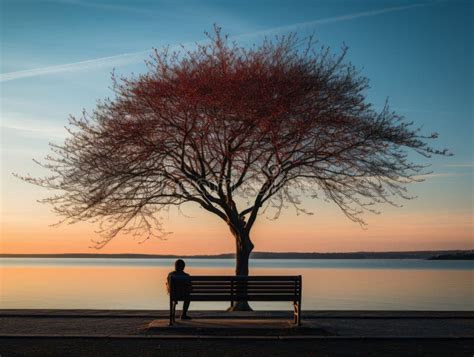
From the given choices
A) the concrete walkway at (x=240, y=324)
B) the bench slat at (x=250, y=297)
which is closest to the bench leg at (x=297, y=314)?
the concrete walkway at (x=240, y=324)

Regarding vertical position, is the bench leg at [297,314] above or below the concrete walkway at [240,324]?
above

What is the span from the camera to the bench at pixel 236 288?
16797 millimetres

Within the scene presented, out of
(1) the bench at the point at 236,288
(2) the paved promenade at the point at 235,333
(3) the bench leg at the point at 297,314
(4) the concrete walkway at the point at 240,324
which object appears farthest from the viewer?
(1) the bench at the point at 236,288

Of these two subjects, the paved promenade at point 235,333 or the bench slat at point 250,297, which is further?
the bench slat at point 250,297

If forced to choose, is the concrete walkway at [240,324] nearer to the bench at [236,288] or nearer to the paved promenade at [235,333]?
the paved promenade at [235,333]

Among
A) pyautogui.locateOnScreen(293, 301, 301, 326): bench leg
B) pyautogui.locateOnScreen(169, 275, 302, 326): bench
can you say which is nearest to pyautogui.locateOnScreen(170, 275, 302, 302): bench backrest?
pyautogui.locateOnScreen(169, 275, 302, 326): bench

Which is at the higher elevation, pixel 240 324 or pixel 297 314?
pixel 297 314

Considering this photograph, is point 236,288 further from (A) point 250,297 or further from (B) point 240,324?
(B) point 240,324

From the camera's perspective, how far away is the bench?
16.8 meters

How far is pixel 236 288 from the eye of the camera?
55.8 ft

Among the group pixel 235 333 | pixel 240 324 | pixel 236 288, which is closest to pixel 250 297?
pixel 236 288

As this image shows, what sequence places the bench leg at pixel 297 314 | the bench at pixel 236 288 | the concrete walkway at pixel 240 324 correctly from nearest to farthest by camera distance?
the concrete walkway at pixel 240 324
the bench leg at pixel 297 314
the bench at pixel 236 288

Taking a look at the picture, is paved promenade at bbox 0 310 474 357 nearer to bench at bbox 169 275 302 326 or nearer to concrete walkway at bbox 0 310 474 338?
concrete walkway at bbox 0 310 474 338

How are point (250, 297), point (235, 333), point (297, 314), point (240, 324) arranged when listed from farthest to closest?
point (250, 297) → point (297, 314) → point (240, 324) → point (235, 333)
